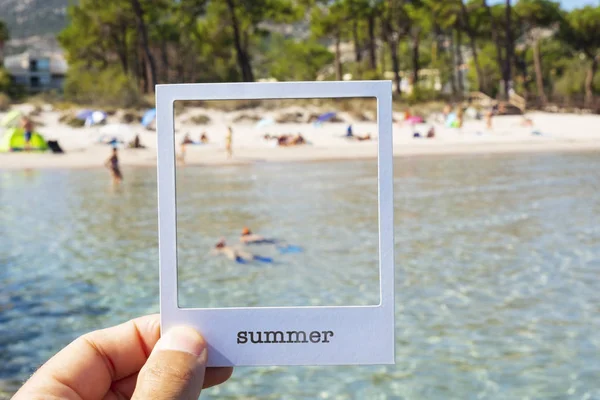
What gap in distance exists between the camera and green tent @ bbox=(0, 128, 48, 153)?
21047 millimetres

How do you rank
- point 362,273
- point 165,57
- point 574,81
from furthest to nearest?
point 574,81 < point 165,57 < point 362,273

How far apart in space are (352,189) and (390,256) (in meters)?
13.2

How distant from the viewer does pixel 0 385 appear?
5164 mm

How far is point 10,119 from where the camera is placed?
905 inches

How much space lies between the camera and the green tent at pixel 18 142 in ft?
69.1

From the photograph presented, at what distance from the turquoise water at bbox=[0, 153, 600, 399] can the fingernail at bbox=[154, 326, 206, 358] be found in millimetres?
1869

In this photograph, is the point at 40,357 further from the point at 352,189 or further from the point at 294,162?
the point at 294,162

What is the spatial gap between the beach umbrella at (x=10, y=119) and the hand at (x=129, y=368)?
23448 millimetres

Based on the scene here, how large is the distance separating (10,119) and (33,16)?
405 ft

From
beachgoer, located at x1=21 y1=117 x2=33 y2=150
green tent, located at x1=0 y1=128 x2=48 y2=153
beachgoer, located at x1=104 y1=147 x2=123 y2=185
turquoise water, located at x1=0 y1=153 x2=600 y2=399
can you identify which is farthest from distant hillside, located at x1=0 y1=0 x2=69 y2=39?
turquoise water, located at x1=0 y1=153 x2=600 y2=399

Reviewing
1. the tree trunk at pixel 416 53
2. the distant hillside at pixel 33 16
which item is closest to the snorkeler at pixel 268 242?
the tree trunk at pixel 416 53

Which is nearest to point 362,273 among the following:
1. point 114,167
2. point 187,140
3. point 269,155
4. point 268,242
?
point 268,242

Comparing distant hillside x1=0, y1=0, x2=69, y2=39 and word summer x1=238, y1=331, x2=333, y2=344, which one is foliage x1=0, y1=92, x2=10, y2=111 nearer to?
word summer x1=238, y1=331, x2=333, y2=344

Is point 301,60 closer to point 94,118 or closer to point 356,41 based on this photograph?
point 356,41
